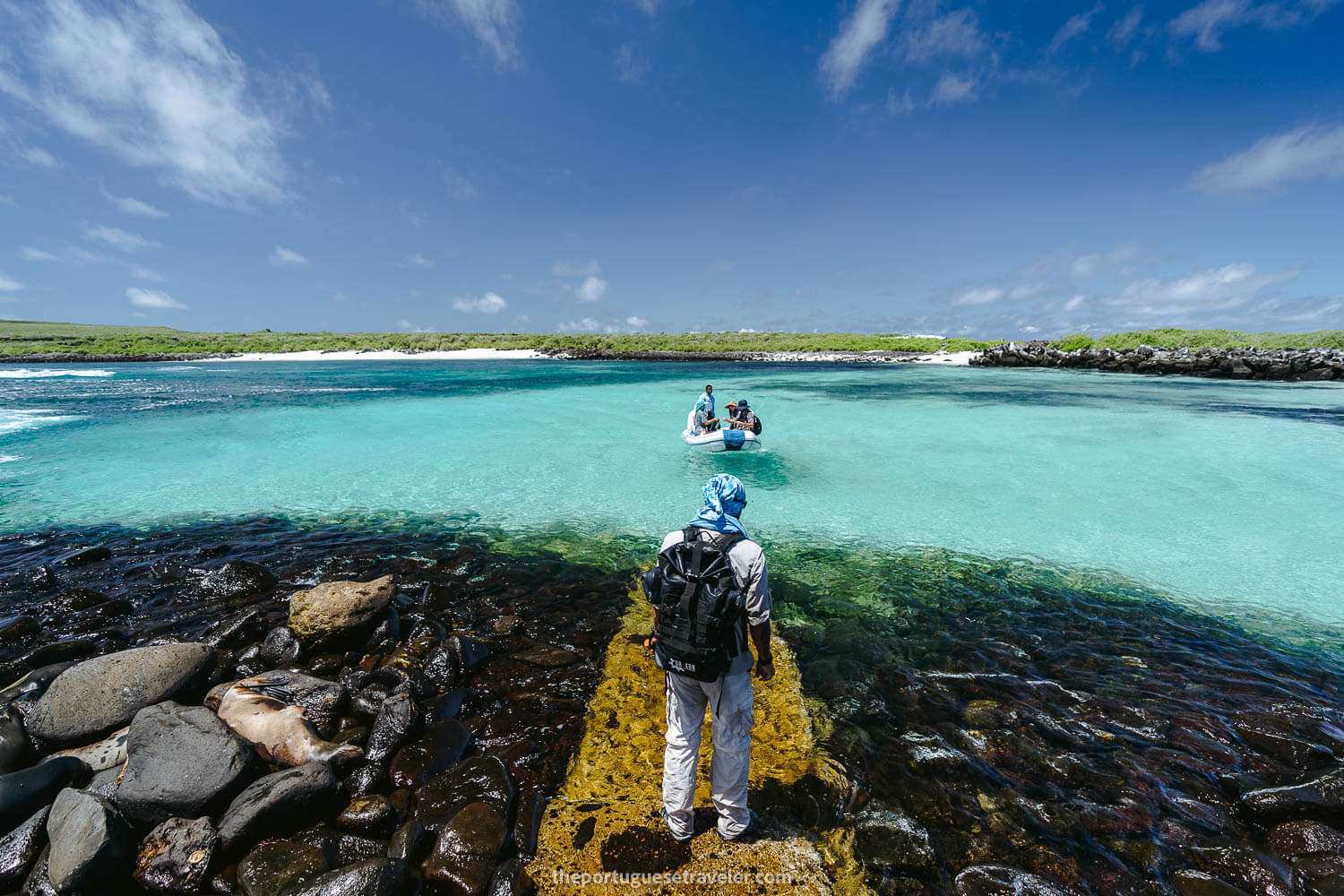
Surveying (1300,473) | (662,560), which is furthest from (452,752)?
(1300,473)

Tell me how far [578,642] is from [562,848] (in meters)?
2.84

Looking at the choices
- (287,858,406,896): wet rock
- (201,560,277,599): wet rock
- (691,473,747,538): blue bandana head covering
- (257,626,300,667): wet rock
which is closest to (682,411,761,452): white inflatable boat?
(201,560,277,599): wet rock

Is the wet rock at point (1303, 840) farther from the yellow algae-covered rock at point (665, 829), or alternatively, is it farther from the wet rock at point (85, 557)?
the wet rock at point (85, 557)

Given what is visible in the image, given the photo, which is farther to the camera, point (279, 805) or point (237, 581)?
point (237, 581)

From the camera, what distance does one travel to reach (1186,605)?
7699mm

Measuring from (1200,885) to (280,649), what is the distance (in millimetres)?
8533

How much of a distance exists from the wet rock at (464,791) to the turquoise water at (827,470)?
6.31 m

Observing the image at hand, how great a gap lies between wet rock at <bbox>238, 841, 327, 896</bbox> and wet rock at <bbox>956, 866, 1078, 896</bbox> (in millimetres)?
4388

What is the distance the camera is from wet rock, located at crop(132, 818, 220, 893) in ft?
11.5

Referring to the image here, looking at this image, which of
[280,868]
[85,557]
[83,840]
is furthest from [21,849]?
[85,557]

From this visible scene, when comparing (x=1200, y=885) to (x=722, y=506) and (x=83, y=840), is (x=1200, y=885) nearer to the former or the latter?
(x=722, y=506)

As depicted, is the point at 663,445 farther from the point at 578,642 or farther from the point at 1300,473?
the point at 1300,473

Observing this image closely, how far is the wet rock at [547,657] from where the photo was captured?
6.22 meters

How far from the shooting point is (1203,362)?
43438 mm
